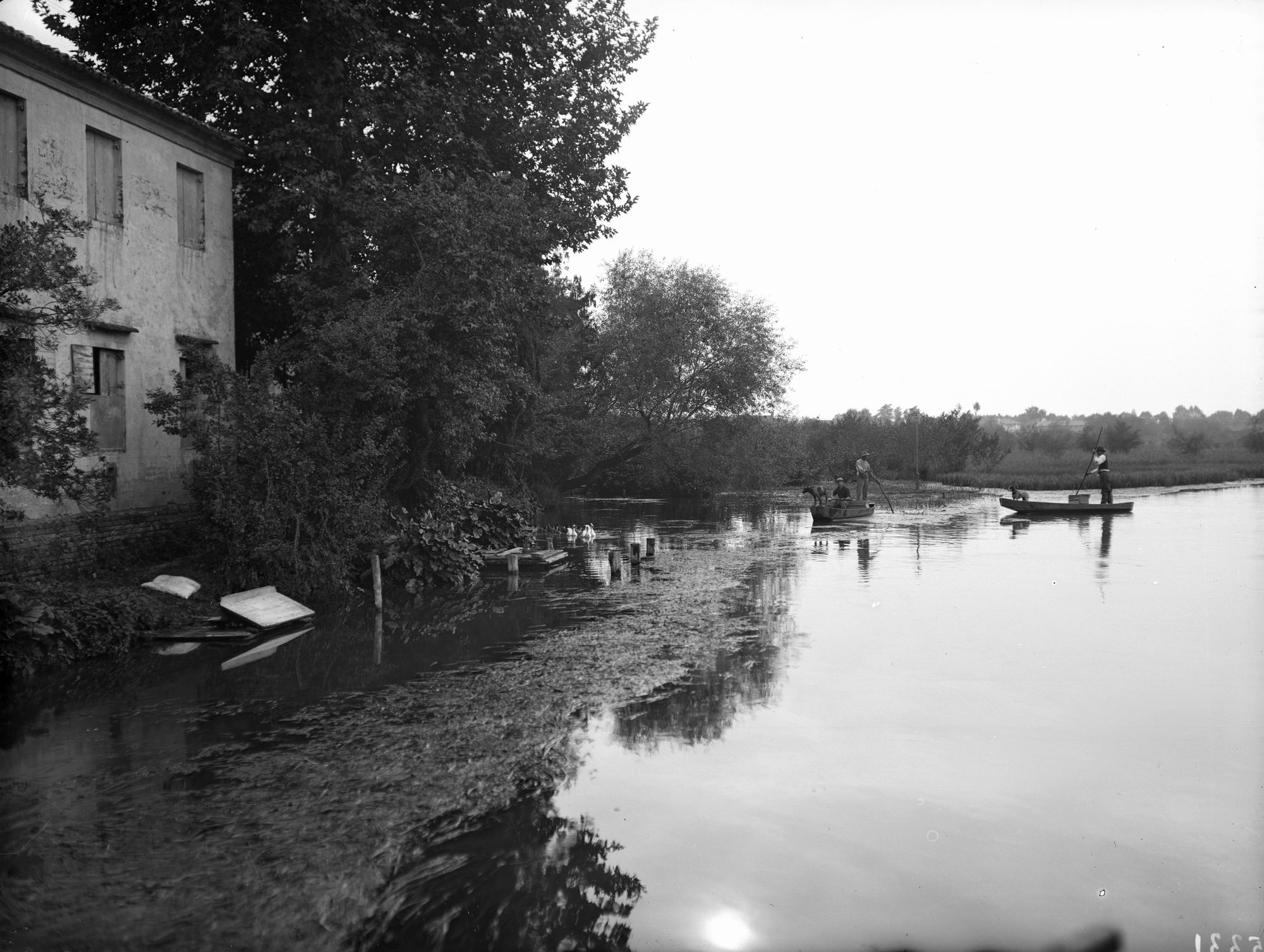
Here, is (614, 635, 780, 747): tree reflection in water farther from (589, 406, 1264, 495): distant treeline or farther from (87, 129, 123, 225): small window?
(589, 406, 1264, 495): distant treeline

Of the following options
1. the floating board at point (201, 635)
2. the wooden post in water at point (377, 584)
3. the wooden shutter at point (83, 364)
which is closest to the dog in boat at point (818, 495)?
the wooden post in water at point (377, 584)

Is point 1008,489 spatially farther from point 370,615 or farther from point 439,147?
point 370,615

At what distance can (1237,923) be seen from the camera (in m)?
5.65

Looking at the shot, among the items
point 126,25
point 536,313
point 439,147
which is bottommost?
point 536,313

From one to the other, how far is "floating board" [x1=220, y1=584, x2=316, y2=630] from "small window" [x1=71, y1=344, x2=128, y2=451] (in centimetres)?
437

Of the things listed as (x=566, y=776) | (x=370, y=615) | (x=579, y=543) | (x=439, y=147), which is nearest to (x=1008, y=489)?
(x=579, y=543)

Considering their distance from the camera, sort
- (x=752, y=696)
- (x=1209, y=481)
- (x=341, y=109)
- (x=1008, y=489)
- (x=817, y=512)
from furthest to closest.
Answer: (x=1209, y=481)
(x=1008, y=489)
(x=817, y=512)
(x=341, y=109)
(x=752, y=696)

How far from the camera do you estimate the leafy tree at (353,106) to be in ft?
68.0

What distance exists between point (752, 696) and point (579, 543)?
16257mm

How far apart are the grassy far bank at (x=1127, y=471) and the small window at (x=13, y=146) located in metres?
45.9

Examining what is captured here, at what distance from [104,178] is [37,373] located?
6.98m

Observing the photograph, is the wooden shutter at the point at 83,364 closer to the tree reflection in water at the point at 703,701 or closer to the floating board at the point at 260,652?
the floating board at the point at 260,652

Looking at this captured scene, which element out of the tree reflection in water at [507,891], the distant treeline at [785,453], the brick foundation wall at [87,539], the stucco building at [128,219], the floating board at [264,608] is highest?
the stucco building at [128,219]

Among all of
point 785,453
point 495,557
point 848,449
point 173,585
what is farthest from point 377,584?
point 848,449
